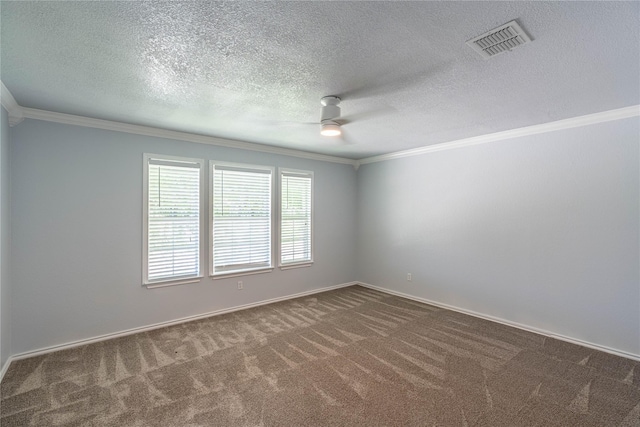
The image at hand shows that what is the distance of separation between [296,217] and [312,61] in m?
3.34

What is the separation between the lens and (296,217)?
5.25m

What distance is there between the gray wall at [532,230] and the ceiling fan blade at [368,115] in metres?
1.90

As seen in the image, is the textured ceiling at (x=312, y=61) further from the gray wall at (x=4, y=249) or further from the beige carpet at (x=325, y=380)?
the beige carpet at (x=325, y=380)

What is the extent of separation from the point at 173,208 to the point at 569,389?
4.63 m

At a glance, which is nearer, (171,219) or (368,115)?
(368,115)

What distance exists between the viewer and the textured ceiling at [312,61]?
163 cm

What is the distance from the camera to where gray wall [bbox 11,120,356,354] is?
3.09 metres

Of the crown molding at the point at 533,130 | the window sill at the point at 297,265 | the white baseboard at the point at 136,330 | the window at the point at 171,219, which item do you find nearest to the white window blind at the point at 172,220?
the window at the point at 171,219

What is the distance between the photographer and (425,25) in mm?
1744

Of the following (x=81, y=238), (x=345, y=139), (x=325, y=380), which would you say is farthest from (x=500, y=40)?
(x=81, y=238)

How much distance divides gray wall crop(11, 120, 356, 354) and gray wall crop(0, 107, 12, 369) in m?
0.12

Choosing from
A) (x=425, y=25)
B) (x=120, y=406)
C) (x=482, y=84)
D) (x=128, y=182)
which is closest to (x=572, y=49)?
(x=482, y=84)

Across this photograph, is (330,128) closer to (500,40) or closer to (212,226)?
(500,40)

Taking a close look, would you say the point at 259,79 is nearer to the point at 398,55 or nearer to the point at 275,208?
the point at 398,55
